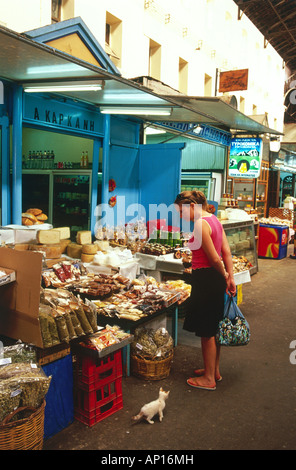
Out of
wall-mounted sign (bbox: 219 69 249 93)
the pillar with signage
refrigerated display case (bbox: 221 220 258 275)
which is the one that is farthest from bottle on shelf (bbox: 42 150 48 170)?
wall-mounted sign (bbox: 219 69 249 93)

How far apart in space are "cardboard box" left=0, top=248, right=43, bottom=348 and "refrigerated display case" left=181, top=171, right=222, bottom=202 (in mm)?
10124

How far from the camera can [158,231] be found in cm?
808

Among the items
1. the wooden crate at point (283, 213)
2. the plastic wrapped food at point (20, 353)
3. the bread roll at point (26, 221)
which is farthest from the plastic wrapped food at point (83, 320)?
Result: the wooden crate at point (283, 213)

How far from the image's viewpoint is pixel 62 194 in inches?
380

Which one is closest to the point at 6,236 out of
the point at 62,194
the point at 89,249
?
the point at 89,249

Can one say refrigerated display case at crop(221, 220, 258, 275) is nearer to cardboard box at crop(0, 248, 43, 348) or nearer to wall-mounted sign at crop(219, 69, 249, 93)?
wall-mounted sign at crop(219, 69, 249, 93)

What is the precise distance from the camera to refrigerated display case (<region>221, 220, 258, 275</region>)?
9581 millimetres

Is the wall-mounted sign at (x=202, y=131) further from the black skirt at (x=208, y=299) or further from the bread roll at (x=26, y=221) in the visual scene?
the black skirt at (x=208, y=299)

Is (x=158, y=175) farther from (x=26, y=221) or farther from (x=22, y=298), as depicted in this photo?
(x=22, y=298)

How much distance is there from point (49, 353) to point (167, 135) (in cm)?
975

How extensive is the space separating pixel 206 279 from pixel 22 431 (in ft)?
7.80

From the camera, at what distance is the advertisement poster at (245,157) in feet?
41.5

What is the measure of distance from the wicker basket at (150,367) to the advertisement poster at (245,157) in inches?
354

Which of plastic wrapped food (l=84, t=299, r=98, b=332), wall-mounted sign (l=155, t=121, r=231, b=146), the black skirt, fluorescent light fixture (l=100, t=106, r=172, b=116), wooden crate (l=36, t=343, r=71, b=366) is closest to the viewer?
wooden crate (l=36, t=343, r=71, b=366)
